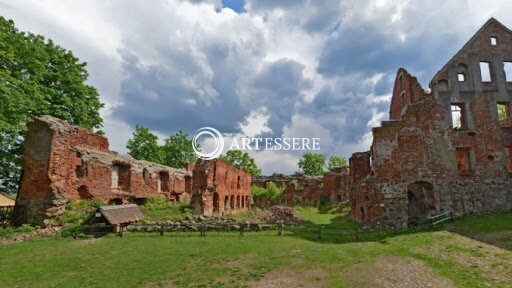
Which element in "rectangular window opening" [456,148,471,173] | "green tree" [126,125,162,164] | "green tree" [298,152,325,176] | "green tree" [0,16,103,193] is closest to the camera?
"green tree" [0,16,103,193]

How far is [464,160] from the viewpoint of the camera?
24.8 m

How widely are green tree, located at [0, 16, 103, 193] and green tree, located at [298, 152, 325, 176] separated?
5250cm

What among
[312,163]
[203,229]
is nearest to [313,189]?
[312,163]

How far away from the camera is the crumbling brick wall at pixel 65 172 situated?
63.8 feet

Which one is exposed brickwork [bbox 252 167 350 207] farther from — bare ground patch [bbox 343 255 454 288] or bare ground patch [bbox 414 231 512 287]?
bare ground patch [bbox 343 255 454 288]

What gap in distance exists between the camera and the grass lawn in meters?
9.34

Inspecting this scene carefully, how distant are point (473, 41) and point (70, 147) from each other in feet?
104

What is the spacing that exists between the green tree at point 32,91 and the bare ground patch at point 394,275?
1715 cm

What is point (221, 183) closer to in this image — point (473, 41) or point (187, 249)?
point (187, 249)

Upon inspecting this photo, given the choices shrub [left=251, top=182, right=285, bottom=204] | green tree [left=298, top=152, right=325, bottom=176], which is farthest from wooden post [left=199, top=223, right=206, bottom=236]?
green tree [left=298, top=152, right=325, bottom=176]

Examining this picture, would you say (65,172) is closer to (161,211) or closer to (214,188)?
(161,211)

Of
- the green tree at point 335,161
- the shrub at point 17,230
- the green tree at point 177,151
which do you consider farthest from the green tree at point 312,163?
the shrub at point 17,230

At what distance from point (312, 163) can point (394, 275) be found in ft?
211

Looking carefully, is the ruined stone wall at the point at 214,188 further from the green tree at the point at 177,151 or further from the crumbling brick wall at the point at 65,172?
the green tree at the point at 177,151
